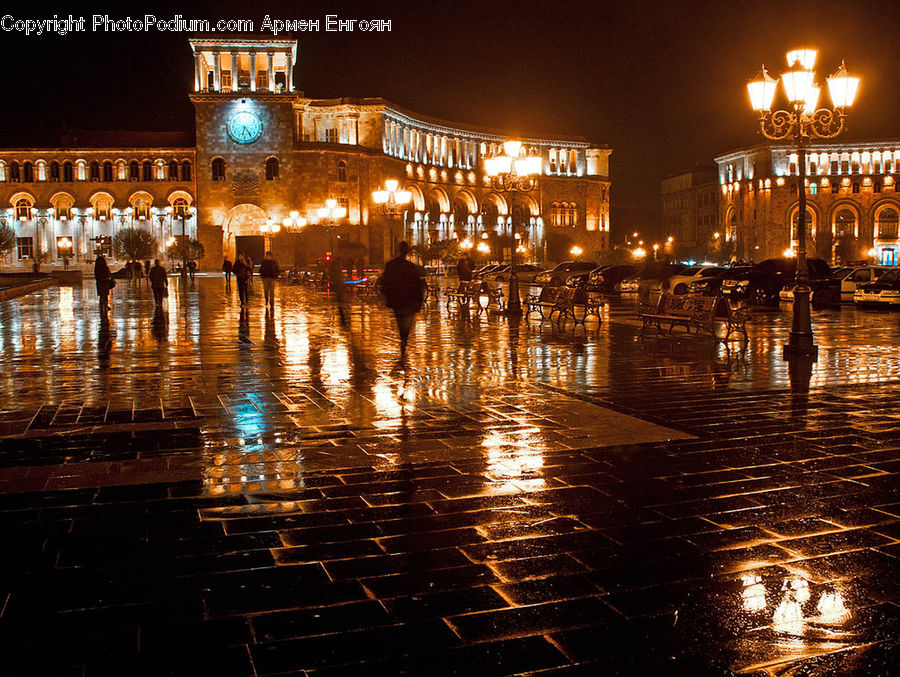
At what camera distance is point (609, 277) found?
36.8 metres

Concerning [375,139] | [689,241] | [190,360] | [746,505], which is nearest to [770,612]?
[746,505]

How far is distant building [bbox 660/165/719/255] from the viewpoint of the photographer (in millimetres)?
111250

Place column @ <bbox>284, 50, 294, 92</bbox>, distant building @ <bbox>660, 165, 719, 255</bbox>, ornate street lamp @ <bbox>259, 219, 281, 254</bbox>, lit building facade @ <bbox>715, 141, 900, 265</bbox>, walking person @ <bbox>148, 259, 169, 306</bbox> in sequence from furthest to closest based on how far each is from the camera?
distant building @ <bbox>660, 165, 719, 255</bbox> → lit building facade @ <bbox>715, 141, 900, 265</bbox> → column @ <bbox>284, 50, 294, 92</bbox> → ornate street lamp @ <bbox>259, 219, 281, 254</bbox> → walking person @ <bbox>148, 259, 169, 306</bbox>

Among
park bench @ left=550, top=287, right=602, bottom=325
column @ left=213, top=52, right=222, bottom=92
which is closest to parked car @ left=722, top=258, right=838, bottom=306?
park bench @ left=550, top=287, right=602, bottom=325

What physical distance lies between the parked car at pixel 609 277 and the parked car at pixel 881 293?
455 inches

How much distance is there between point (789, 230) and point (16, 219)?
255 feet

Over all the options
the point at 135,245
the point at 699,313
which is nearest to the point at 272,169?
the point at 135,245

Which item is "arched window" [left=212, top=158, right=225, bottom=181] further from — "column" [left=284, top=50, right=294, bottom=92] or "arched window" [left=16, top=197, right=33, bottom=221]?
"arched window" [left=16, top=197, right=33, bottom=221]

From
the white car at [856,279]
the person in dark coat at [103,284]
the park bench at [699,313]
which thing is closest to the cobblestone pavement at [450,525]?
the park bench at [699,313]

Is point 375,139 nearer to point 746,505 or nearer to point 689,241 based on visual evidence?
point 689,241

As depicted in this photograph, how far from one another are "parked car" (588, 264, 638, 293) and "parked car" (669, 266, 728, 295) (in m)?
2.63

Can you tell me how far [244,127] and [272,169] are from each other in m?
3.82

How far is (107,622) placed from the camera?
354cm

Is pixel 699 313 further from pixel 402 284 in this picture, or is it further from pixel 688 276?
pixel 688 276
